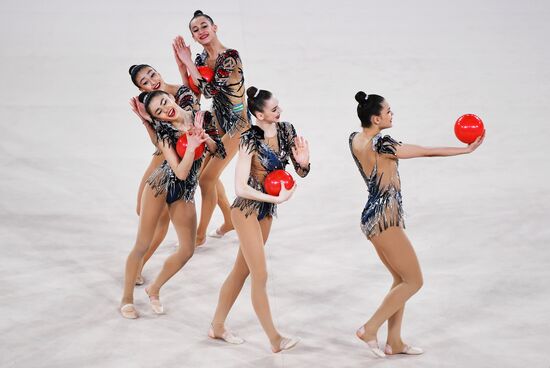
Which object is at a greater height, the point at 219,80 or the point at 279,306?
the point at 219,80

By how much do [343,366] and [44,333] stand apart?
2.00m

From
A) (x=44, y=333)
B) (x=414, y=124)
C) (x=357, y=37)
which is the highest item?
(x=357, y=37)

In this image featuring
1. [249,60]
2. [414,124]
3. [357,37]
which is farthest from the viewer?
[357,37]

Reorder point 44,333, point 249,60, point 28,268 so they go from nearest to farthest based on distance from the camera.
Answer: point 44,333, point 28,268, point 249,60

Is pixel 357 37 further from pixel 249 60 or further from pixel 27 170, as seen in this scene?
pixel 27 170

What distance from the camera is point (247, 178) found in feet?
17.8

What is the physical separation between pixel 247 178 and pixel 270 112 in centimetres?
42

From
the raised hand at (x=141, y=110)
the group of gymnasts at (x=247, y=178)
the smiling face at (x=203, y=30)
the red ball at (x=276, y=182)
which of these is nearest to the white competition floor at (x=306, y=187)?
the group of gymnasts at (x=247, y=178)

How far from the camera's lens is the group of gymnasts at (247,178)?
17.6 ft

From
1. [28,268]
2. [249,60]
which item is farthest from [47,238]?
[249,60]

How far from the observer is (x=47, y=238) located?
7344 mm

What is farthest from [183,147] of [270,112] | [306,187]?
[306,187]

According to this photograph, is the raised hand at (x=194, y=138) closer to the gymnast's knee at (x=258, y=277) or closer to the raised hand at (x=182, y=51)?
the gymnast's knee at (x=258, y=277)

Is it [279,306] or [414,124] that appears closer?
[279,306]
